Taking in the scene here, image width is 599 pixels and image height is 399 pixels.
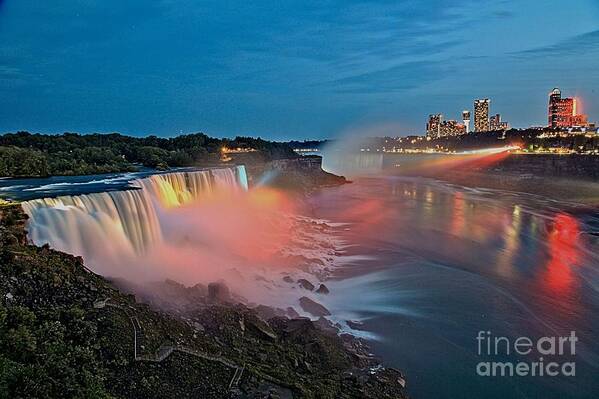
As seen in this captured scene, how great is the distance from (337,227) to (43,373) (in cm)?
2360

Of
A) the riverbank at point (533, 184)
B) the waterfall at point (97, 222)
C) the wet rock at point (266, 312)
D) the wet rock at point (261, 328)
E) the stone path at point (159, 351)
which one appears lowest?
the riverbank at point (533, 184)

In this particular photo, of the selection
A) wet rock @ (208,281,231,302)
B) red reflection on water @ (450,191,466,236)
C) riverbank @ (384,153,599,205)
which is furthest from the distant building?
wet rock @ (208,281,231,302)

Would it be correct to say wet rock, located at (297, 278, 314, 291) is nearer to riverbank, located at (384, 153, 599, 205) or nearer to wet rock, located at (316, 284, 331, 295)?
wet rock, located at (316, 284, 331, 295)

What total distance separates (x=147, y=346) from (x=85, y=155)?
29848 mm

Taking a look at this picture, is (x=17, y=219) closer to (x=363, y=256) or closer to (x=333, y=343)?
(x=333, y=343)

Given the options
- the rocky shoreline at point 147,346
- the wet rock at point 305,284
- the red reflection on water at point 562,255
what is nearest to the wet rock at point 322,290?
the wet rock at point 305,284

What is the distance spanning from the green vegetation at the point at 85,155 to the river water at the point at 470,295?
60.0 feet

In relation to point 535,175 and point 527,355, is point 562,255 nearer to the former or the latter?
point 527,355

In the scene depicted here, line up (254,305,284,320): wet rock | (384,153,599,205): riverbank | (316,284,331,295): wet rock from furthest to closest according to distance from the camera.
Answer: (384,153,599,205): riverbank → (316,284,331,295): wet rock → (254,305,284,320): wet rock

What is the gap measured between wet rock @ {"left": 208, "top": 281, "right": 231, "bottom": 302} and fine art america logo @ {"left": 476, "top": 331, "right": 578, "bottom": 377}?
6.52 m

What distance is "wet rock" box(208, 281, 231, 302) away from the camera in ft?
36.2

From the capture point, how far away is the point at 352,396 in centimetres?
772

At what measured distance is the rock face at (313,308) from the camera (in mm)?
12578

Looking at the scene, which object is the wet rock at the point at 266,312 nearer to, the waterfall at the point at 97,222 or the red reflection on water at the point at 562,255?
the waterfall at the point at 97,222
